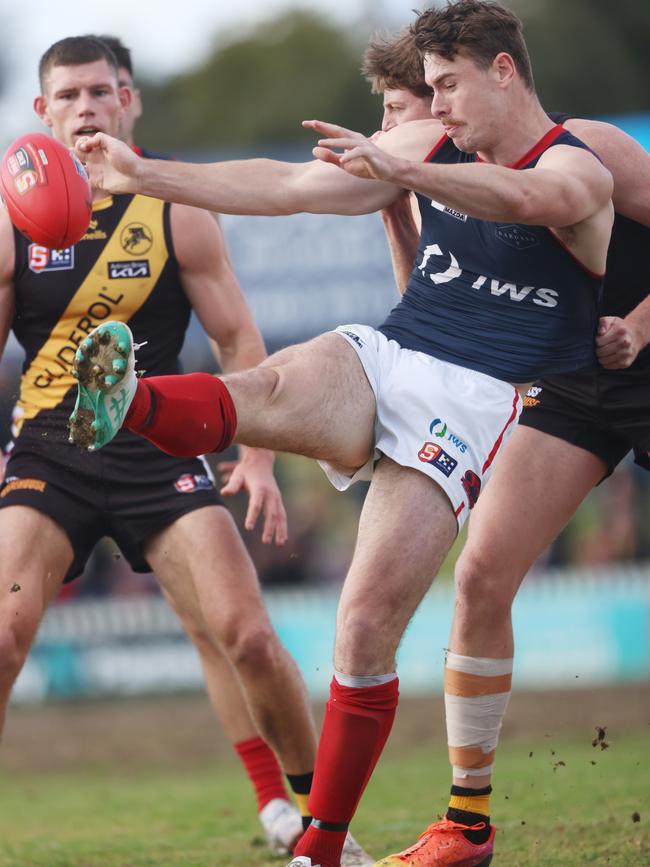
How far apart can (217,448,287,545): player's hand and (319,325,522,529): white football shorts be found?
1121mm

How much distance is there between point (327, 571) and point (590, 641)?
286 cm

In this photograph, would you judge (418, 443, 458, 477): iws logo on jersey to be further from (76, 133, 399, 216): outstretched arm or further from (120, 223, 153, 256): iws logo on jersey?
(120, 223, 153, 256): iws logo on jersey

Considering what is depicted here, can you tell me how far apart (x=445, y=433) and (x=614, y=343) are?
2.54 ft

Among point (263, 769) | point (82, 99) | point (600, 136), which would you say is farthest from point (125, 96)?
point (263, 769)

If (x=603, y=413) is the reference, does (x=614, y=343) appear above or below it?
above

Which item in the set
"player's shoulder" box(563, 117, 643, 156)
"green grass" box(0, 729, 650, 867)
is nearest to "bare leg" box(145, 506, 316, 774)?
"green grass" box(0, 729, 650, 867)

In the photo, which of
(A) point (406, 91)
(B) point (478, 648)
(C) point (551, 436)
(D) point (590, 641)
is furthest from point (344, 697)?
(D) point (590, 641)

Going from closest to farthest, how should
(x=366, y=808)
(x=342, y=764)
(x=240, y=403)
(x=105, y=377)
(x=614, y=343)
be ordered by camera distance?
(x=105, y=377)
(x=240, y=403)
(x=342, y=764)
(x=614, y=343)
(x=366, y=808)

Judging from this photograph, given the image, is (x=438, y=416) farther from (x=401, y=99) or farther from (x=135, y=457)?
(x=135, y=457)

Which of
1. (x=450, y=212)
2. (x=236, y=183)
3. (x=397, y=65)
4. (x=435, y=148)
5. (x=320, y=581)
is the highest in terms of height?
(x=397, y=65)

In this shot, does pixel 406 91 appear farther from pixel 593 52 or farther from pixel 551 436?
pixel 593 52

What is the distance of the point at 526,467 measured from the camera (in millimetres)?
5551

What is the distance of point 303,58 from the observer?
40.2 meters

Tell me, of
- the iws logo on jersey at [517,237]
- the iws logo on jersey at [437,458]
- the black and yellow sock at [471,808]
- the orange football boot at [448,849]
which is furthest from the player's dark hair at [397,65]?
the orange football boot at [448,849]
